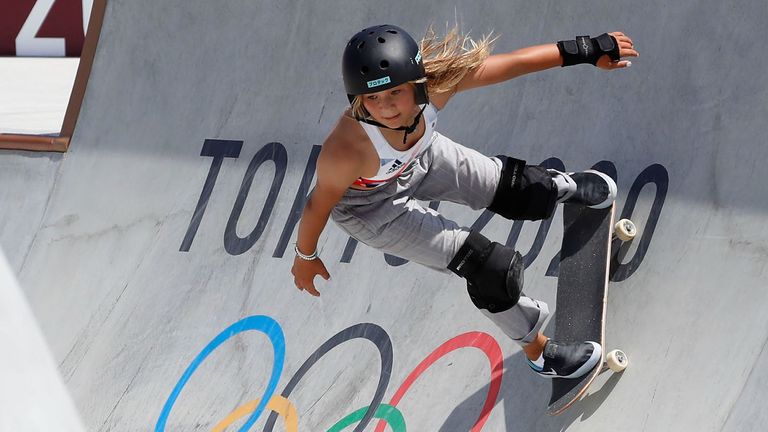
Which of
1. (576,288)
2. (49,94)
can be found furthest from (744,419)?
(49,94)

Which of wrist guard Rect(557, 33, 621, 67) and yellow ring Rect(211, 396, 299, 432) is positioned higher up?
wrist guard Rect(557, 33, 621, 67)

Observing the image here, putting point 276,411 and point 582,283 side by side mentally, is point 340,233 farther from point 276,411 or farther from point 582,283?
point 582,283

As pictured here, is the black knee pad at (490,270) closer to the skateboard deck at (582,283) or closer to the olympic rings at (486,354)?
the skateboard deck at (582,283)

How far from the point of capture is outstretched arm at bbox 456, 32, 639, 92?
426 cm

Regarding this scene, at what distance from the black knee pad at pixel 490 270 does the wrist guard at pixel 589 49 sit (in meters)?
0.84

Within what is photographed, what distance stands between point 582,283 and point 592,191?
420 millimetres

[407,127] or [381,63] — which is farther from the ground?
Result: [381,63]

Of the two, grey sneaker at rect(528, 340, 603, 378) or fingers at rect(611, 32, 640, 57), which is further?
grey sneaker at rect(528, 340, 603, 378)

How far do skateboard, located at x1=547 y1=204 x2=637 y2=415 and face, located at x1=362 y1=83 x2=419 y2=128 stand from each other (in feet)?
3.99

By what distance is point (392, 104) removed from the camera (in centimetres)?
394

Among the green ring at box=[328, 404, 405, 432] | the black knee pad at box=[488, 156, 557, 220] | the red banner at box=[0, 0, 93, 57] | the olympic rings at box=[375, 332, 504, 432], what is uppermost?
the black knee pad at box=[488, 156, 557, 220]

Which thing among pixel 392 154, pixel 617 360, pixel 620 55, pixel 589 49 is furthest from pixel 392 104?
pixel 617 360

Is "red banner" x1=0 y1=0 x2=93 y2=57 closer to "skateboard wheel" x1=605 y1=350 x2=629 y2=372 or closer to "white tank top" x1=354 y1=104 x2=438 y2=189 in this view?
"white tank top" x1=354 y1=104 x2=438 y2=189

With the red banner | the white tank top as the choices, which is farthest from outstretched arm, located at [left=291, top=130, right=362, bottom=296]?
the red banner
